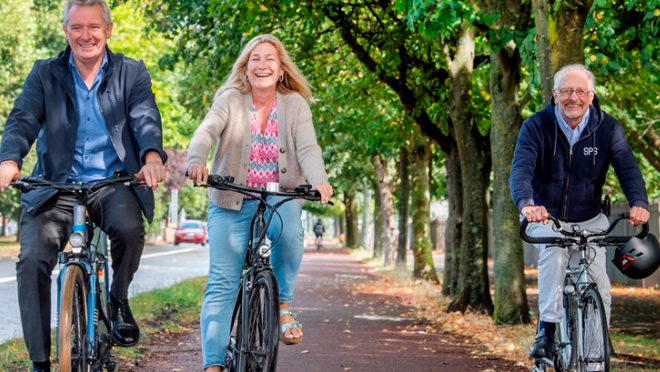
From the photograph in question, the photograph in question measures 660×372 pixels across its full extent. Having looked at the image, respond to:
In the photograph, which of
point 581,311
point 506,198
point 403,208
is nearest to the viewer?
point 581,311

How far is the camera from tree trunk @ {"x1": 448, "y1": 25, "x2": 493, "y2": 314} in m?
15.9

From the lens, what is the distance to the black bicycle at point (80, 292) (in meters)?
5.13

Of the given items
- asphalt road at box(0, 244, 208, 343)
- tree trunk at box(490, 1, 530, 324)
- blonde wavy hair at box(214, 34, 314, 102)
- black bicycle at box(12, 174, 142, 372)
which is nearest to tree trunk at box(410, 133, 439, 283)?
asphalt road at box(0, 244, 208, 343)

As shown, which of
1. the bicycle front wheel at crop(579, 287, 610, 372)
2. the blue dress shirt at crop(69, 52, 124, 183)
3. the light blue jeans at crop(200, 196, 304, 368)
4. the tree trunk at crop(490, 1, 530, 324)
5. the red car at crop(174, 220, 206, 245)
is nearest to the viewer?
the blue dress shirt at crop(69, 52, 124, 183)

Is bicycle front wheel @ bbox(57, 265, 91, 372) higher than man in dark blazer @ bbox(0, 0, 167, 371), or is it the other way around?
man in dark blazer @ bbox(0, 0, 167, 371)

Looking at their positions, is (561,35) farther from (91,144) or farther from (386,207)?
(386,207)

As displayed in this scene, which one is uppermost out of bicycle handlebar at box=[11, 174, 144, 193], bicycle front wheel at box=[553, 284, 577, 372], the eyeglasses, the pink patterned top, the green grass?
the eyeglasses

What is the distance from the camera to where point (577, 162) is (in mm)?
6316

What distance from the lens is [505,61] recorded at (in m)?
13.5

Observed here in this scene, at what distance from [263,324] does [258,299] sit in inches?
5.5

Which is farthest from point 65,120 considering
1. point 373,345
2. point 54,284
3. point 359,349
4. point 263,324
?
point 54,284

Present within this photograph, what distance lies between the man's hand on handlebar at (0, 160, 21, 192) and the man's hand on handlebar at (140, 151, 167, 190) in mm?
606

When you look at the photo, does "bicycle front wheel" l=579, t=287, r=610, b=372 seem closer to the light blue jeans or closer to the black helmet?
the black helmet

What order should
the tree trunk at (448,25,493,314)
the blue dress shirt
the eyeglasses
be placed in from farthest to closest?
the tree trunk at (448,25,493,314) → the eyeglasses → the blue dress shirt
